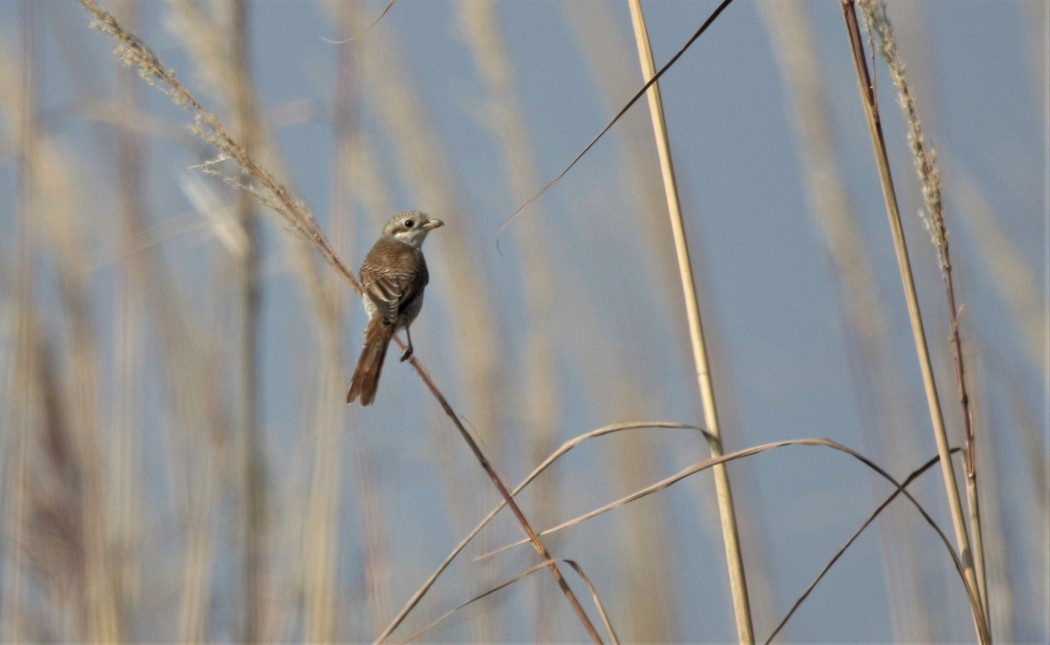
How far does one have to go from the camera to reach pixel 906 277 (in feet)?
3.81

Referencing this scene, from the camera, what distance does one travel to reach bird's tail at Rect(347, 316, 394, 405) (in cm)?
224

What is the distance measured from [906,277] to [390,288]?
170 cm

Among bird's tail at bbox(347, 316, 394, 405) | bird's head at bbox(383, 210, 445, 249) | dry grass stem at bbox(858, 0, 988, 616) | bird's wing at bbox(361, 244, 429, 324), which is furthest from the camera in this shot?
bird's head at bbox(383, 210, 445, 249)

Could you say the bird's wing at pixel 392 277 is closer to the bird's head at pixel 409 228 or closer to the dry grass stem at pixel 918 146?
the bird's head at pixel 409 228

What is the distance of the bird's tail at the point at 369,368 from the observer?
88.4 inches

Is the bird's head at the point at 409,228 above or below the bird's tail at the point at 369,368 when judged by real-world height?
above

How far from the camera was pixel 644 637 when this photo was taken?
9.00ft

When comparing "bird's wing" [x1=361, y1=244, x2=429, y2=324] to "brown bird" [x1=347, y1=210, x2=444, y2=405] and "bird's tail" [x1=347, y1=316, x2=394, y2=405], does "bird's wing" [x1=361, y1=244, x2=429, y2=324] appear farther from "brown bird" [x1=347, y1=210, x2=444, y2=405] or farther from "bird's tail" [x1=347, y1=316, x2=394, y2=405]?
"bird's tail" [x1=347, y1=316, x2=394, y2=405]

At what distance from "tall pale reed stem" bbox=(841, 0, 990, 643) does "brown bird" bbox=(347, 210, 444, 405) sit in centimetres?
101

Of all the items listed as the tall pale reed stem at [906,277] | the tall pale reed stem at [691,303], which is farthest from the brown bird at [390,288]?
the tall pale reed stem at [906,277]

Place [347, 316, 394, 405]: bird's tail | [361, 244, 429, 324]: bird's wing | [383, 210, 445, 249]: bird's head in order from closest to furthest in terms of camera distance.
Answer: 1. [347, 316, 394, 405]: bird's tail
2. [361, 244, 429, 324]: bird's wing
3. [383, 210, 445, 249]: bird's head

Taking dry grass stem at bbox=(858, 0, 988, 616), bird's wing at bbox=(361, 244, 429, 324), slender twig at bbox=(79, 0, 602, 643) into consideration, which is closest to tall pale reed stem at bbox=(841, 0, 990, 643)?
dry grass stem at bbox=(858, 0, 988, 616)

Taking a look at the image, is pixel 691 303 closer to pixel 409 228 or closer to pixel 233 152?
pixel 233 152

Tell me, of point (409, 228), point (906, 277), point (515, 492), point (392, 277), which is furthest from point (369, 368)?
point (906, 277)
